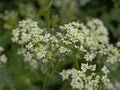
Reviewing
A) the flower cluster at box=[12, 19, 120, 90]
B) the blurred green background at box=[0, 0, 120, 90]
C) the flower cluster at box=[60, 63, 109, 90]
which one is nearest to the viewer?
the flower cluster at box=[60, 63, 109, 90]

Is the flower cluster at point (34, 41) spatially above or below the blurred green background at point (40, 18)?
below

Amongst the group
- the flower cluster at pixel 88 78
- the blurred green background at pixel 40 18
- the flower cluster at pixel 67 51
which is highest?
the blurred green background at pixel 40 18

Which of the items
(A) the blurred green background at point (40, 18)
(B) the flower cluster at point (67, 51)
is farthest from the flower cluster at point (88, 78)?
(A) the blurred green background at point (40, 18)

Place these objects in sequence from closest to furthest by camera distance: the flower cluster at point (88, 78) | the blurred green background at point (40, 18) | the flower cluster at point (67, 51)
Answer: the flower cluster at point (88, 78)
the flower cluster at point (67, 51)
the blurred green background at point (40, 18)

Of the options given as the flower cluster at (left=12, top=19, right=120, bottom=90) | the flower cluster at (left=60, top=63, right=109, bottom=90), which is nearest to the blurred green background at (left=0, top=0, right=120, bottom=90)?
the flower cluster at (left=12, top=19, right=120, bottom=90)

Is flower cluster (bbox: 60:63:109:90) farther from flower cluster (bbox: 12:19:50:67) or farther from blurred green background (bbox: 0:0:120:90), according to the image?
blurred green background (bbox: 0:0:120:90)

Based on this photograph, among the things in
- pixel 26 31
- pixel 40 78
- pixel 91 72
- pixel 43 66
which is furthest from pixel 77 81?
pixel 40 78

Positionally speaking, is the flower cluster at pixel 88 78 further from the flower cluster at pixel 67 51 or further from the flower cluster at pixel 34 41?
the flower cluster at pixel 34 41

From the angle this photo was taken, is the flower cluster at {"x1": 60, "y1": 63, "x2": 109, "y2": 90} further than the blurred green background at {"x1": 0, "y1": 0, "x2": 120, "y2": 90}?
No

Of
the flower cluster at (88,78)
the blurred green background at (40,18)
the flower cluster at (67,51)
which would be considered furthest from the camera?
the blurred green background at (40,18)
